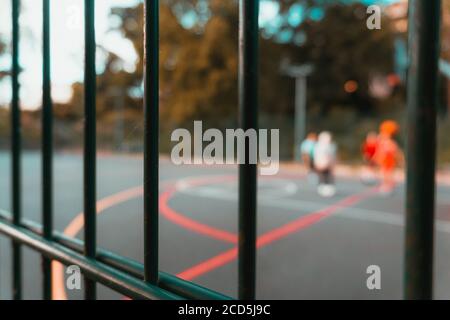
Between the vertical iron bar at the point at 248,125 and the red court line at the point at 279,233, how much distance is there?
1.40 meters

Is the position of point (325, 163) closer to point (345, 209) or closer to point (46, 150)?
point (345, 209)

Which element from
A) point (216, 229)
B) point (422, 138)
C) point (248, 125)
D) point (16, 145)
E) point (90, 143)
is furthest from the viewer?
point (216, 229)

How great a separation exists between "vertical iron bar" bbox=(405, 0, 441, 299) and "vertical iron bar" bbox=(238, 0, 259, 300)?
0.24 m

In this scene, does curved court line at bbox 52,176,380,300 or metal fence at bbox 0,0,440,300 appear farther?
curved court line at bbox 52,176,380,300

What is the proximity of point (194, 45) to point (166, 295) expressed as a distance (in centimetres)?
1842

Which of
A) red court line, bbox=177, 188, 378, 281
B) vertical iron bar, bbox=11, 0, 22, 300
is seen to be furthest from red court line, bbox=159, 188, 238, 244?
vertical iron bar, bbox=11, 0, 22, 300

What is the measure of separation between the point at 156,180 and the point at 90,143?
25 cm

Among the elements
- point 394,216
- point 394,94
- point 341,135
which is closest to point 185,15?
point 394,216

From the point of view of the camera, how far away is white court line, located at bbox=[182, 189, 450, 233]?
19.3ft

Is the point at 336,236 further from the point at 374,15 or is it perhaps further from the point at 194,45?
the point at 194,45

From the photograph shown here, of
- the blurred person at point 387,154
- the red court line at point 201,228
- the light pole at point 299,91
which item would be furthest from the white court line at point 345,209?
the light pole at point 299,91

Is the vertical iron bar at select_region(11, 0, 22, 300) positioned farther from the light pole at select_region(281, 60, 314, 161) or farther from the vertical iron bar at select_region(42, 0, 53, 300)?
the light pole at select_region(281, 60, 314, 161)

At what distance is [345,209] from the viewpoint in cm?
695

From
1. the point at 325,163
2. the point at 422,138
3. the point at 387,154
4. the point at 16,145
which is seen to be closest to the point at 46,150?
the point at 16,145
